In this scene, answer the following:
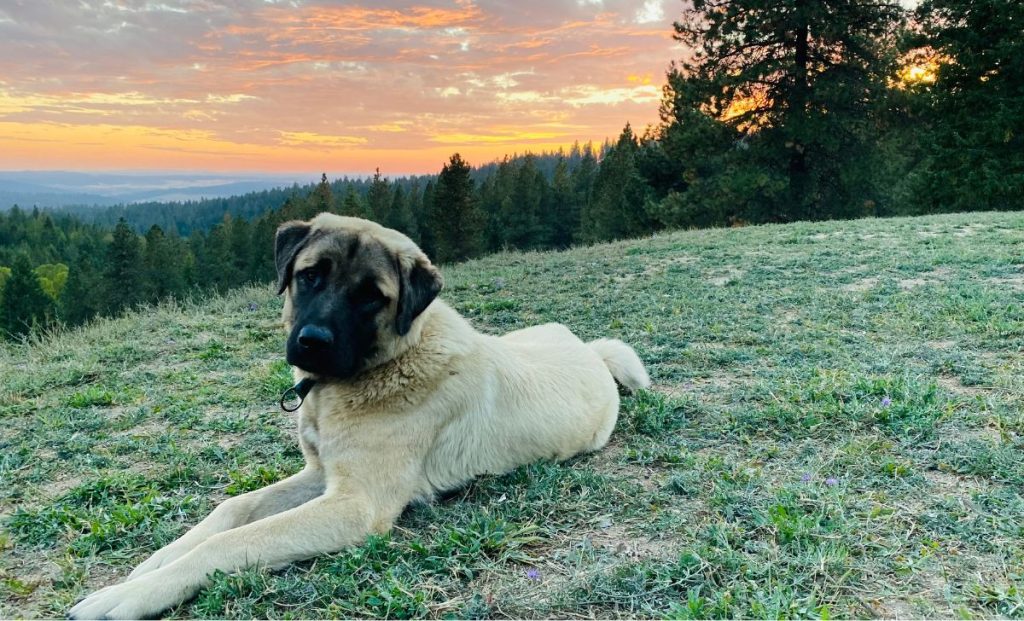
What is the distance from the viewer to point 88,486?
12.1ft

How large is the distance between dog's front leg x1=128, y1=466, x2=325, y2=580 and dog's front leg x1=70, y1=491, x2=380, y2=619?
164 millimetres

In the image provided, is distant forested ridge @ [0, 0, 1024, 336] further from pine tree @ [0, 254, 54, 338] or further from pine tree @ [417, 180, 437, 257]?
pine tree @ [0, 254, 54, 338]

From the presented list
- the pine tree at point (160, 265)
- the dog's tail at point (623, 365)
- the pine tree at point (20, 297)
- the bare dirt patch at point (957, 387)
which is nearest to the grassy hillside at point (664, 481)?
the bare dirt patch at point (957, 387)

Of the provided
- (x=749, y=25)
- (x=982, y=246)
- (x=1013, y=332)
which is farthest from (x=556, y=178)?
(x=1013, y=332)

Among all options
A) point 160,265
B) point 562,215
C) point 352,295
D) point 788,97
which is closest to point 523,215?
point 562,215

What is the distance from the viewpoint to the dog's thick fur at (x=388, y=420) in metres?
2.93

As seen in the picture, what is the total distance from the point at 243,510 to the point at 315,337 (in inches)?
38.6

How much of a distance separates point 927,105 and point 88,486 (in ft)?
107

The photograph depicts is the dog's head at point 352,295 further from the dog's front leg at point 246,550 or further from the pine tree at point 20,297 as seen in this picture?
the pine tree at point 20,297

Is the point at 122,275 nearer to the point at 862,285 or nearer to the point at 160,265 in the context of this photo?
the point at 160,265

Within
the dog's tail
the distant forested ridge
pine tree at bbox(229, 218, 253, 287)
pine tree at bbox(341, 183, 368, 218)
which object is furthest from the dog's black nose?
pine tree at bbox(229, 218, 253, 287)

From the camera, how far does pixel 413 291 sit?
11.7ft

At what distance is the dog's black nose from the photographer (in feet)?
10.7

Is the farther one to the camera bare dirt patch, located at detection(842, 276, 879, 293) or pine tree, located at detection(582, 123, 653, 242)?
pine tree, located at detection(582, 123, 653, 242)
